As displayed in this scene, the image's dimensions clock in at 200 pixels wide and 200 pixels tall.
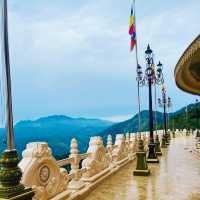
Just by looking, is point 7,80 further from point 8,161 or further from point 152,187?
point 152,187

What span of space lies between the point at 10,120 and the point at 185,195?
583 centimetres

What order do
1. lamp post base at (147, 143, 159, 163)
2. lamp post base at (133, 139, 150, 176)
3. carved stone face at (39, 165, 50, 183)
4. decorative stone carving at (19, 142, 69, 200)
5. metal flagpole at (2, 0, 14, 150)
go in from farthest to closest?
lamp post base at (147, 143, 159, 163) → lamp post base at (133, 139, 150, 176) → carved stone face at (39, 165, 50, 183) → decorative stone carving at (19, 142, 69, 200) → metal flagpole at (2, 0, 14, 150)

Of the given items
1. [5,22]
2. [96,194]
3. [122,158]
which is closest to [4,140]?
[5,22]

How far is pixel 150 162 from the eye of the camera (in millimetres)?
15406

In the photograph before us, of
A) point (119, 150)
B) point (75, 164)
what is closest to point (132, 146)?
point (119, 150)

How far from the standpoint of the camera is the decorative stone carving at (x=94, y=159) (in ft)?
31.1

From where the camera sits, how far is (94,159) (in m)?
9.88

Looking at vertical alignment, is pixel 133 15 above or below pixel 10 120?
above

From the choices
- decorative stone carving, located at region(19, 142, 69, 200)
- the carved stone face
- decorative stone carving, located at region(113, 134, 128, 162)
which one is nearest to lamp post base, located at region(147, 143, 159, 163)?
decorative stone carving, located at region(113, 134, 128, 162)

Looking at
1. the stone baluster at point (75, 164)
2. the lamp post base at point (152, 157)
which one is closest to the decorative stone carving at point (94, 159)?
the stone baluster at point (75, 164)

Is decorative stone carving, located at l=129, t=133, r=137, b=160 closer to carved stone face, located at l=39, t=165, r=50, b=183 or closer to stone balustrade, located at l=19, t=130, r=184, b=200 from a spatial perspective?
stone balustrade, located at l=19, t=130, r=184, b=200

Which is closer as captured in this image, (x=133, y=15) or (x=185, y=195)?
(x=185, y=195)

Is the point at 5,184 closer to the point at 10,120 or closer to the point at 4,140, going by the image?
the point at 4,140

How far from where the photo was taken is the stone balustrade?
5.84 metres
